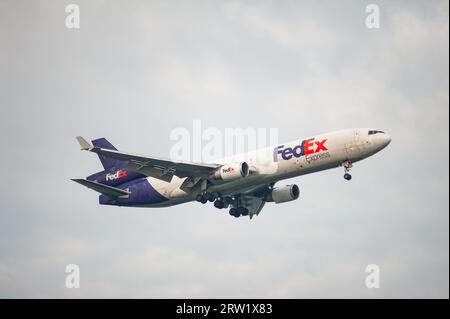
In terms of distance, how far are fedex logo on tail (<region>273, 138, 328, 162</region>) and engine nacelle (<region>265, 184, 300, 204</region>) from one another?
8484mm

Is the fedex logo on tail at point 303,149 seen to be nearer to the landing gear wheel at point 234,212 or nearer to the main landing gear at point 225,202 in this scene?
the main landing gear at point 225,202

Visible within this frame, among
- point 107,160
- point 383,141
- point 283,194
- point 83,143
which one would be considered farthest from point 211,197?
point 383,141

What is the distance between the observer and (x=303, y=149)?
6325 cm

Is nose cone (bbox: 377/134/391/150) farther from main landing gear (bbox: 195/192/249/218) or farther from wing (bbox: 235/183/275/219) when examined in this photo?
main landing gear (bbox: 195/192/249/218)

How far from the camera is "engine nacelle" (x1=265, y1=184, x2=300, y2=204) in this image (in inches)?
2827

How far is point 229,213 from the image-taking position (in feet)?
246

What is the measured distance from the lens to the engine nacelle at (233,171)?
63500 millimetres

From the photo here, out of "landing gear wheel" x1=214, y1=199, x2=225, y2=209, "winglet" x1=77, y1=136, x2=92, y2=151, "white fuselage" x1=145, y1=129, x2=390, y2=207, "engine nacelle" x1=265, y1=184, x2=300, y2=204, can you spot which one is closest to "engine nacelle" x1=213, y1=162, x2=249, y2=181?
"white fuselage" x1=145, y1=129, x2=390, y2=207

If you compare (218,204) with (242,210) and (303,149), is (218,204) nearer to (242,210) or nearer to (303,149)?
(242,210)

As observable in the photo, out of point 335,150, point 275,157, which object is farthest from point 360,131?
point 275,157

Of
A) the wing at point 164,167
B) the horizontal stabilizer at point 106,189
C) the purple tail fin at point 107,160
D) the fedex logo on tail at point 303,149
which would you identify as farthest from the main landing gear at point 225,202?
the purple tail fin at point 107,160

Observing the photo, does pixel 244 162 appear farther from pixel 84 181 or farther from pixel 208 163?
pixel 84 181
